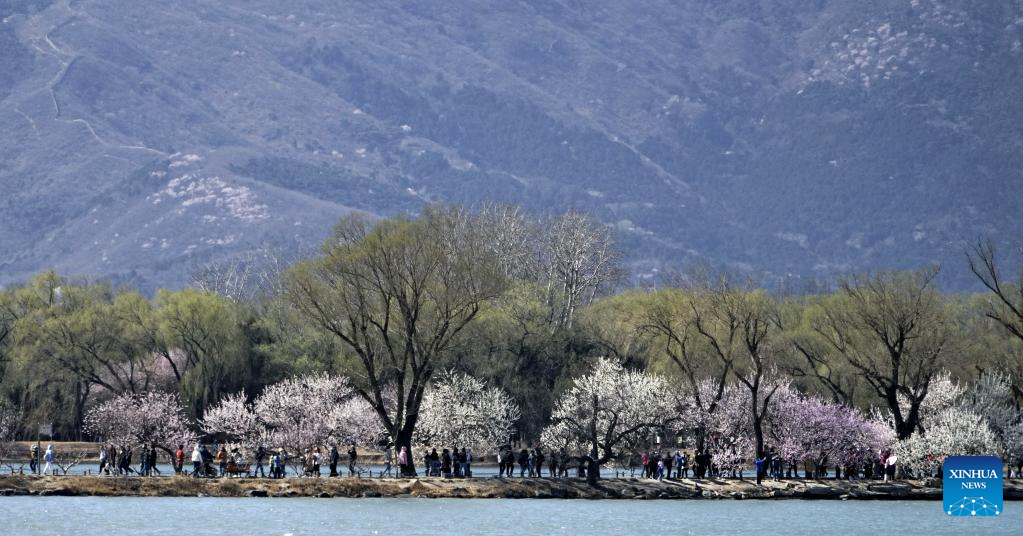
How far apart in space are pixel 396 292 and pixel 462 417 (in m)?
9.99

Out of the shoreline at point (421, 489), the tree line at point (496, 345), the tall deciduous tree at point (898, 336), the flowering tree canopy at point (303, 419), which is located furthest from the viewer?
the flowering tree canopy at point (303, 419)

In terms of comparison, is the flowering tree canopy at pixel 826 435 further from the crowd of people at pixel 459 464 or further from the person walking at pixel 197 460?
the person walking at pixel 197 460

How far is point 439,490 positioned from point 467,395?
16944 millimetres

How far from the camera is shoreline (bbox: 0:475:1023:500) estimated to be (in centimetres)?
8062

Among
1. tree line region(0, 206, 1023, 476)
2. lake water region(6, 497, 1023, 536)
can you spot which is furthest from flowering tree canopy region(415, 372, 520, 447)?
lake water region(6, 497, 1023, 536)

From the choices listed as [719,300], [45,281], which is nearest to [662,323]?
[719,300]

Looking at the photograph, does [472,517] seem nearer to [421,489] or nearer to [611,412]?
[421,489]

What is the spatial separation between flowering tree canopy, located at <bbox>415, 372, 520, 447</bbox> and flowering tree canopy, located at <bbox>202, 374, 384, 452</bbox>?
3.13 m

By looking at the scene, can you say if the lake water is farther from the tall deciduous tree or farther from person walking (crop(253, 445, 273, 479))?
the tall deciduous tree

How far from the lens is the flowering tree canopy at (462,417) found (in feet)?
305

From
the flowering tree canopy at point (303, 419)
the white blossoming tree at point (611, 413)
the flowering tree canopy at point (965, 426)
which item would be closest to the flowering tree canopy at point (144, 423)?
the flowering tree canopy at point (303, 419)

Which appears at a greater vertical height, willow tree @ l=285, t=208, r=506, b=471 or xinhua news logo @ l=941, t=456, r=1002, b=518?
willow tree @ l=285, t=208, r=506, b=471

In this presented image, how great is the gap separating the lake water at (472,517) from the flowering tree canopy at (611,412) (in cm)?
632

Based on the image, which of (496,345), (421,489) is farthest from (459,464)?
(496,345)
